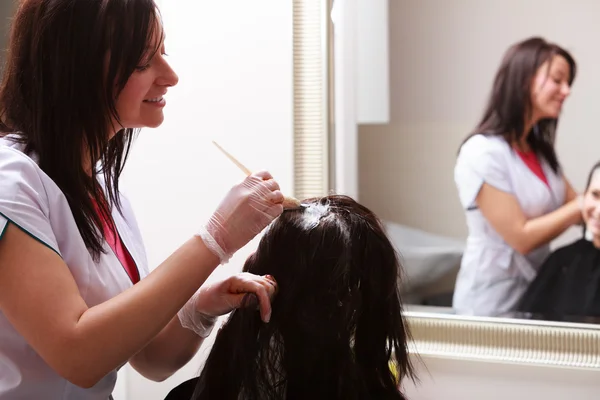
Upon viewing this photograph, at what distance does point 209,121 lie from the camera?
2.11 m

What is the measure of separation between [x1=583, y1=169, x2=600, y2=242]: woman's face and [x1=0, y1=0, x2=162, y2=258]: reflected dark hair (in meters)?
1.14

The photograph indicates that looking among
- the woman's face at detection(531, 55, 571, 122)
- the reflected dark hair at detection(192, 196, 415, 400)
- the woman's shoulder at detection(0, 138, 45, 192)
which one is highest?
the woman's face at detection(531, 55, 571, 122)

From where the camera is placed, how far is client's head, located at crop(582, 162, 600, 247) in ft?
5.70

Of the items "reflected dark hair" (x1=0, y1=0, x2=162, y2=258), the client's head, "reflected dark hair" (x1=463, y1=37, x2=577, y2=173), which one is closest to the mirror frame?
the client's head

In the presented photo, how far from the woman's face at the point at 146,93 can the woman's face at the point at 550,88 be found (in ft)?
3.22

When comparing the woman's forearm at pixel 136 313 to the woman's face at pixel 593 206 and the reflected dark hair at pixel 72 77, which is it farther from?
the woman's face at pixel 593 206

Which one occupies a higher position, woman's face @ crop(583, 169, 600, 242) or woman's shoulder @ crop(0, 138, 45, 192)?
woman's shoulder @ crop(0, 138, 45, 192)

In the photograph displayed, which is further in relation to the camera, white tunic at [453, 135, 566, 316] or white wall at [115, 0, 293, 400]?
white wall at [115, 0, 293, 400]

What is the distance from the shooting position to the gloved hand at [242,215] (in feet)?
3.56

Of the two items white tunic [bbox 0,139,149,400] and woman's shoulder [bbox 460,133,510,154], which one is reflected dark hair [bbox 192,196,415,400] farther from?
woman's shoulder [bbox 460,133,510,154]

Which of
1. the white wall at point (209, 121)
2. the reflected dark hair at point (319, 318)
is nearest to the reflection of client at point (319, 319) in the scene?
the reflected dark hair at point (319, 318)

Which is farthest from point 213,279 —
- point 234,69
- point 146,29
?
point 146,29

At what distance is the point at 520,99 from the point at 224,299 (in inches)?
39.1

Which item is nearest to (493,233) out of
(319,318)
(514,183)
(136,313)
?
(514,183)
